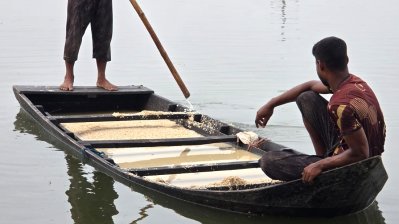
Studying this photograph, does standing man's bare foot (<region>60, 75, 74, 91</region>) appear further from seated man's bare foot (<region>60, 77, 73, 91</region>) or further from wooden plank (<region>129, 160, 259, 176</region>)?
wooden plank (<region>129, 160, 259, 176</region>)

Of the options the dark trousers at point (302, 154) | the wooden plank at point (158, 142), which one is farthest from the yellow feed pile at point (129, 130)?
the dark trousers at point (302, 154)

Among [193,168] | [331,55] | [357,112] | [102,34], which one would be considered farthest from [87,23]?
[357,112]

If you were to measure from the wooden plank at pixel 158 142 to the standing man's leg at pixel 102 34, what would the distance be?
6.41ft

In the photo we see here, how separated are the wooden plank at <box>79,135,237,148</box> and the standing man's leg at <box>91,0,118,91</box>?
1.95 m

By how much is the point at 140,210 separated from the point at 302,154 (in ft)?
3.84

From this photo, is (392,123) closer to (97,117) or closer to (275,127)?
(275,127)

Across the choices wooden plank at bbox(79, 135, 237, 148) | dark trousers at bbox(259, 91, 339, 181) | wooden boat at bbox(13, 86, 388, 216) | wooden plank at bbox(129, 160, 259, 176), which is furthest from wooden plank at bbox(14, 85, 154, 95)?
dark trousers at bbox(259, 91, 339, 181)

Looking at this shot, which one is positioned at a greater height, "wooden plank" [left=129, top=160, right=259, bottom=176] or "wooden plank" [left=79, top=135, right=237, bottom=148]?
"wooden plank" [left=79, top=135, right=237, bottom=148]

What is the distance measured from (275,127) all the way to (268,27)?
933 cm

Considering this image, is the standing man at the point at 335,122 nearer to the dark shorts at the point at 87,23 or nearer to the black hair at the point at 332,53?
the black hair at the point at 332,53

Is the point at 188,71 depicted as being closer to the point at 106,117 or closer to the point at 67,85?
the point at 67,85

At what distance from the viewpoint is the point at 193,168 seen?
19.6 ft

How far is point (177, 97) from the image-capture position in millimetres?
9688

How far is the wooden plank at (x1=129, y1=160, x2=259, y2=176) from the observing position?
5.85 metres
